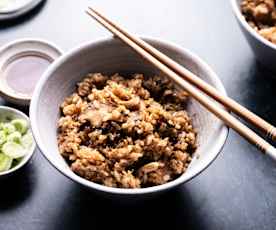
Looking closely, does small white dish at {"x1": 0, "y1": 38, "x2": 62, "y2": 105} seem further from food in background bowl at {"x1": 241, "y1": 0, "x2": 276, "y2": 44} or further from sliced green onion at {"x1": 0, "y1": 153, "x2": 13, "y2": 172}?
food in background bowl at {"x1": 241, "y1": 0, "x2": 276, "y2": 44}

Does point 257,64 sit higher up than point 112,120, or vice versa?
point 112,120

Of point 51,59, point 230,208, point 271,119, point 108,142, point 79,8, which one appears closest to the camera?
point 108,142

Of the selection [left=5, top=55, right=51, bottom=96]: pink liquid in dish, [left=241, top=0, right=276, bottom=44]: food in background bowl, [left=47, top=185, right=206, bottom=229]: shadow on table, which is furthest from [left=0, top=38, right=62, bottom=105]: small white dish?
[left=241, top=0, right=276, bottom=44]: food in background bowl

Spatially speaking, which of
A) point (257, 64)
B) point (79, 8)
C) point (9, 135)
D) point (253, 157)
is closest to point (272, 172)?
point (253, 157)

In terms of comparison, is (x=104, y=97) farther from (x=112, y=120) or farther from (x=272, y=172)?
(x=272, y=172)

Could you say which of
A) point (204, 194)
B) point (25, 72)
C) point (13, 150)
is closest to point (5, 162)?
point (13, 150)

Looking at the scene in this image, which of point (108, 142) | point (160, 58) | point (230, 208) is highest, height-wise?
point (160, 58)

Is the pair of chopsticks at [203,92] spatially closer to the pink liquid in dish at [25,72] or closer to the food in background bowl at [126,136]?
the food in background bowl at [126,136]

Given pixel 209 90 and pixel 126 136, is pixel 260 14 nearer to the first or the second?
pixel 209 90

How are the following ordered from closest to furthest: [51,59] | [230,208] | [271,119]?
[230,208] < [271,119] < [51,59]
